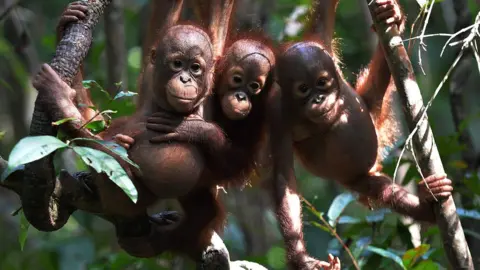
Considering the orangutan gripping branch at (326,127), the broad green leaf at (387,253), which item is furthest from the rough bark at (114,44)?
the broad green leaf at (387,253)

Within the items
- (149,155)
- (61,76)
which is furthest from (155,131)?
(61,76)

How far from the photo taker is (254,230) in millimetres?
6180

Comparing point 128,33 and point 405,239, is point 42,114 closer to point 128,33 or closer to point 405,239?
point 405,239

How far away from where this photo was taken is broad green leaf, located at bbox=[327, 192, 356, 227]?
411 centimetres

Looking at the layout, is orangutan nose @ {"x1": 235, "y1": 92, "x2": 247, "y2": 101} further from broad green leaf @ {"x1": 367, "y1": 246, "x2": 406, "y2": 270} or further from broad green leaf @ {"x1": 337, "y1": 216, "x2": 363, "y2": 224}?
broad green leaf @ {"x1": 337, "y1": 216, "x2": 363, "y2": 224}

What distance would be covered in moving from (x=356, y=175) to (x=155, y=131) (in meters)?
1.41

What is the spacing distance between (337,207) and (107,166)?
2102mm

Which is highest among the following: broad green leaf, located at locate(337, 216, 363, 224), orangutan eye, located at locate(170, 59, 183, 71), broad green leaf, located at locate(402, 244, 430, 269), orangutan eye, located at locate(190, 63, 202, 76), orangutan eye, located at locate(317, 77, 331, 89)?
orangutan eye, located at locate(170, 59, 183, 71)

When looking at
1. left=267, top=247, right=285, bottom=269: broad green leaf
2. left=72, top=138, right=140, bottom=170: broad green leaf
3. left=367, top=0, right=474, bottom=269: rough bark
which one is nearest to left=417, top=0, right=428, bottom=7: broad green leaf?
left=367, top=0, right=474, bottom=269: rough bark

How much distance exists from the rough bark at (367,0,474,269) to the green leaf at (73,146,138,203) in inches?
48.2

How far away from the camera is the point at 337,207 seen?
4.23 meters

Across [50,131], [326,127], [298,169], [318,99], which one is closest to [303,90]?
[318,99]

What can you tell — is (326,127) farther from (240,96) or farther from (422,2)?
(422,2)

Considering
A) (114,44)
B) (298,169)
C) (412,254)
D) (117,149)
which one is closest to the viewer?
(117,149)
